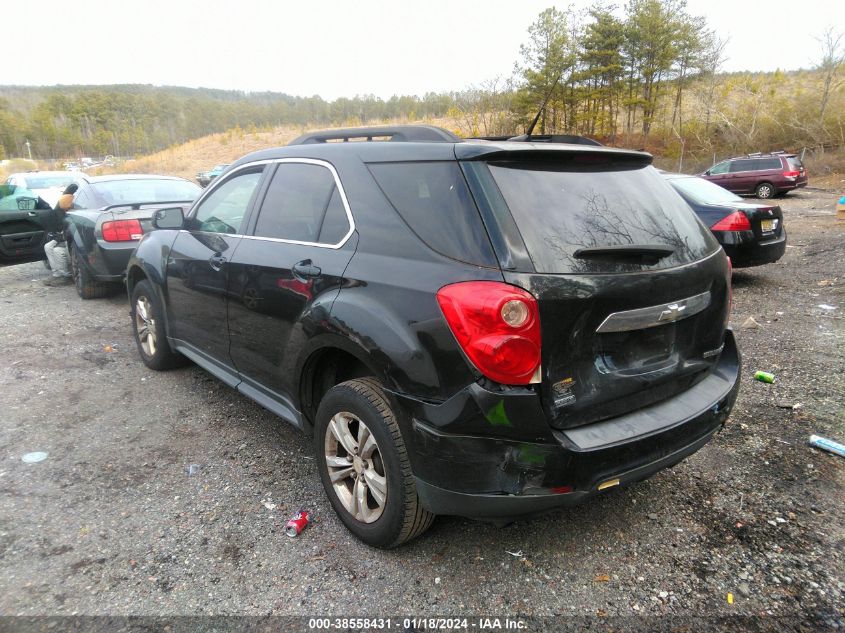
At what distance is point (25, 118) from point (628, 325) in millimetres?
138448

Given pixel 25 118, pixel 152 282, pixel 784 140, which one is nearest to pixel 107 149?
pixel 25 118

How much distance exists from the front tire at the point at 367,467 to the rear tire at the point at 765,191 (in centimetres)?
2319

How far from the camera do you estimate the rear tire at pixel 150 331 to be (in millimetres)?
4206

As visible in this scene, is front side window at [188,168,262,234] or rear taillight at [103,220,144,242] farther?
rear taillight at [103,220,144,242]

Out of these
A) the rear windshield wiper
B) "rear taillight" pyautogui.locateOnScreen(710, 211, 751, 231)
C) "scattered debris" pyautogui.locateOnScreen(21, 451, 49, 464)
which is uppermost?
the rear windshield wiper

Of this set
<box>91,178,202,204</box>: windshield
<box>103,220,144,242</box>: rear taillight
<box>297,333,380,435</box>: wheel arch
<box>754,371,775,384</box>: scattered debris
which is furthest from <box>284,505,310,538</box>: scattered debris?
<box>91,178,202,204</box>: windshield

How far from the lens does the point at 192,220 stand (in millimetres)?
3809

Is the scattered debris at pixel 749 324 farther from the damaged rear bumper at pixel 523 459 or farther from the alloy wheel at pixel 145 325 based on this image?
the alloy wheel at pixel 145 325

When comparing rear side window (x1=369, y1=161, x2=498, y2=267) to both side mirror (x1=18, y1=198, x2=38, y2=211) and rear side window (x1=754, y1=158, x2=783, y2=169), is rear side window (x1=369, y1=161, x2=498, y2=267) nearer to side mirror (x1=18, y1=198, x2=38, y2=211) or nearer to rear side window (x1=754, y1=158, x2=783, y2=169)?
side mirror (x1=18, y1=198, x2=38, y2=211)

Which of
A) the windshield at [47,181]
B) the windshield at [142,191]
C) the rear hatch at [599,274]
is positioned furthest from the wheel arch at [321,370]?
the windshield at [47,181]

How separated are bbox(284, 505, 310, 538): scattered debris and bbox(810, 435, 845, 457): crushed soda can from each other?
295cm

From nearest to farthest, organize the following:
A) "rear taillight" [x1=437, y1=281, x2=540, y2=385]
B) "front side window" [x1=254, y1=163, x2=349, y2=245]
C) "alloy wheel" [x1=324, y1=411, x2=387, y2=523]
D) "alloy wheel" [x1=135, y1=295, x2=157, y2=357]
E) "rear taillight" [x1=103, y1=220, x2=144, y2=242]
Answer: "rear taillight" [x1=437, y1=281, x2=540, y2=385], "alloy wheel" [x1=324, y1=411, x2=387, y2=523], "front side window" [x1=254, y1=163, x2=349, y2=245], "alloy wheel" [x1=135, y1=295, x2=157, y2=357], "rear taillight" [x1=103, y1=220, x2=144, y2=242]

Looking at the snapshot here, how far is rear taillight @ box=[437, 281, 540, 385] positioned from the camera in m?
1.82

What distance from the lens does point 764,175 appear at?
66.2ft
